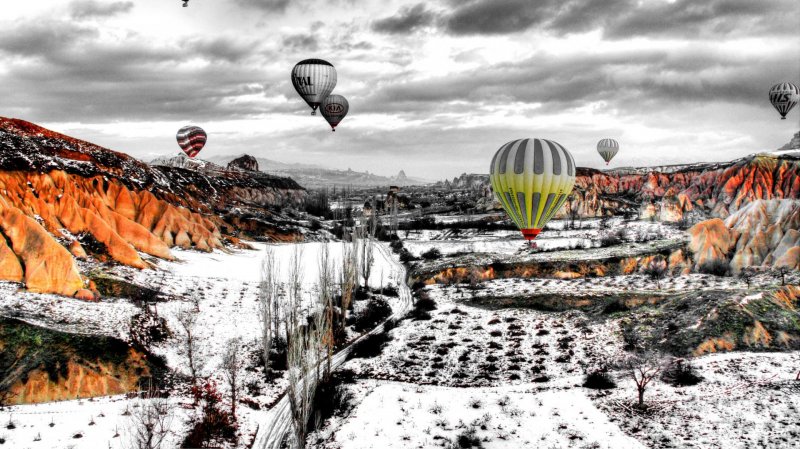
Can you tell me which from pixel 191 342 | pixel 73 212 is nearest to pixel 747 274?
pixel 191 342

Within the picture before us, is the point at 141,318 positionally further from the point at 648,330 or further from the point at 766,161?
the point at 766,161

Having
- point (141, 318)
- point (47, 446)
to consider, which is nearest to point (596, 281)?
point (141, 318)

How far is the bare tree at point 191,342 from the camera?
96.1 feet

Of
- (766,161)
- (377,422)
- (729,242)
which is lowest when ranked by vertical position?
(377,422)

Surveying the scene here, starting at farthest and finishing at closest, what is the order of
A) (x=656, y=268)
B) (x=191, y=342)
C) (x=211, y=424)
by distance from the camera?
1. (x=656, y=268)
2. (x=191, y=342)
3. (x=211, y=424)

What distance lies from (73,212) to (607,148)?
131 meters

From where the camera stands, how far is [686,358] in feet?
102

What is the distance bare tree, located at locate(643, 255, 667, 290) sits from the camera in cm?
5538

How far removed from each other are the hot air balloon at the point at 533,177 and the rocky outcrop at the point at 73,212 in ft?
107

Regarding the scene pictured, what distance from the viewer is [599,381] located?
29.5m

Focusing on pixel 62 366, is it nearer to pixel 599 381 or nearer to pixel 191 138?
pixel 599 381

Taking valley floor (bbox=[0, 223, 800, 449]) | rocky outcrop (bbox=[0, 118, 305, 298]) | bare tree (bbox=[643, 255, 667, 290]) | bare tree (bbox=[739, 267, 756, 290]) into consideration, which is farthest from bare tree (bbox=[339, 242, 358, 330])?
bare tree (bbox=[739, 267, 756, 290])

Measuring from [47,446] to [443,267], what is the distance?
162 feet

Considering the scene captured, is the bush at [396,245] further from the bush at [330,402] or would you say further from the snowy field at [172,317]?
the bush at [330,402]
